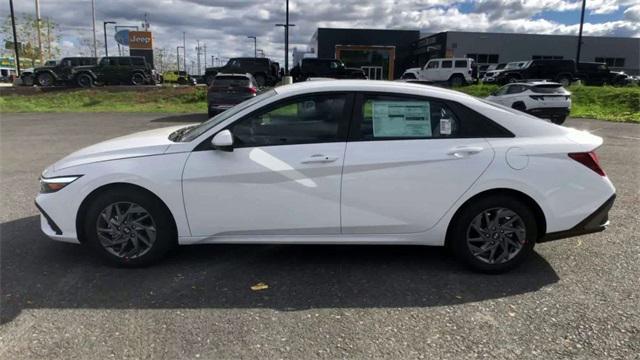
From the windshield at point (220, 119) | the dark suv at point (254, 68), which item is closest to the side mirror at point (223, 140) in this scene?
the windshield at point (220, 119)

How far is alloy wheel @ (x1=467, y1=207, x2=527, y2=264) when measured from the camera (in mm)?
4070

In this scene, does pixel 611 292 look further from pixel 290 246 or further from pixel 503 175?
pixel 290 246

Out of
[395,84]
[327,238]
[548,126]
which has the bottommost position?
[327,238]

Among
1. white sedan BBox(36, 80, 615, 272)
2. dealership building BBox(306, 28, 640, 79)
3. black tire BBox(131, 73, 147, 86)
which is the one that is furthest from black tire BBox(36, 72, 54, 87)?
dealership building BBox(306, 28, 640, 79)

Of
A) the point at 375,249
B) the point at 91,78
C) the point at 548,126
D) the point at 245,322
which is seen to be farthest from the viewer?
the point at 91,78

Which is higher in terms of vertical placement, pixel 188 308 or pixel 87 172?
pixel 87 172

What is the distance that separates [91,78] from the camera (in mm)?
27484

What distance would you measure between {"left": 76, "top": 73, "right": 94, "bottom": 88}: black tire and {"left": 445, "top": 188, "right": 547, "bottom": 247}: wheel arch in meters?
27.4

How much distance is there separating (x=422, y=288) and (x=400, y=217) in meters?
0.57

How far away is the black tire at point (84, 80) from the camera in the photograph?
27.4 m

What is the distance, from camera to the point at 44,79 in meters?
27.9

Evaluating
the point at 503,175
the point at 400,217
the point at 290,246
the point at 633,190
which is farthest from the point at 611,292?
the point at 633,190

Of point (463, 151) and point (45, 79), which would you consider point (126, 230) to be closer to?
point (463, 151)

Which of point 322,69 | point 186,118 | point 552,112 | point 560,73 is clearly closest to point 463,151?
point 552,112
